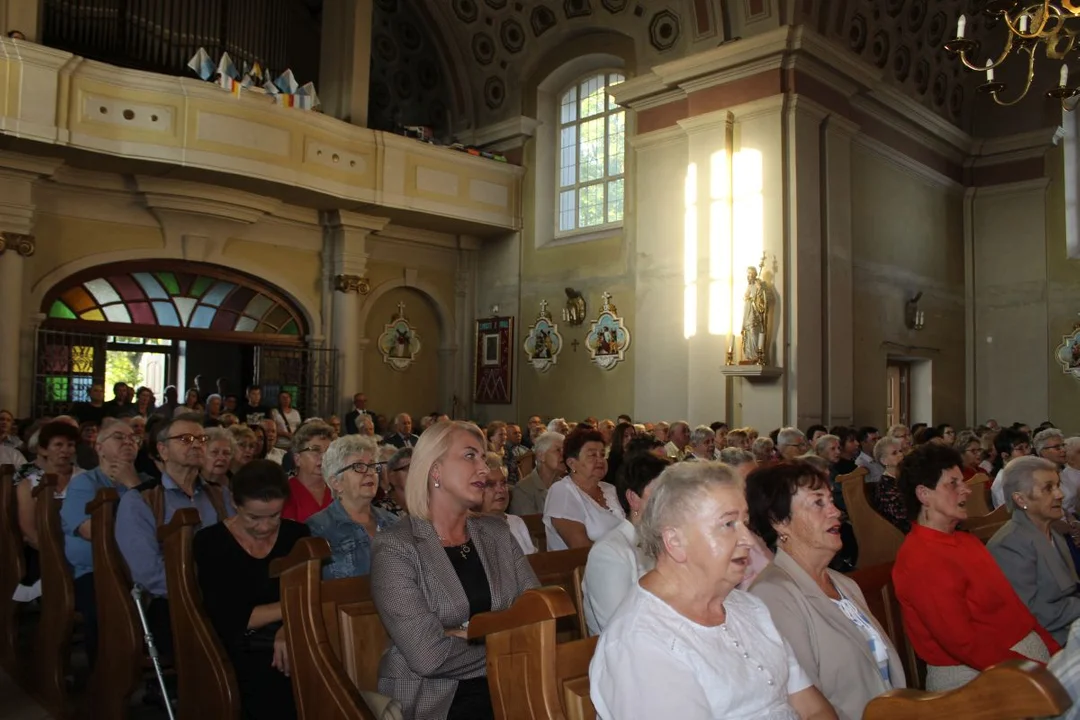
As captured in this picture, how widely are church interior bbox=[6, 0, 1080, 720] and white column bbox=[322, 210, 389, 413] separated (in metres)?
0.05

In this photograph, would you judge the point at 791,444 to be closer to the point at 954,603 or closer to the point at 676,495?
the point at 954,603

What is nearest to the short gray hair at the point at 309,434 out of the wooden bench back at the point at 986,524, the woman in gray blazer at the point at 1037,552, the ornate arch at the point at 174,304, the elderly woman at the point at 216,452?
the elderly woman at the point at 216,452

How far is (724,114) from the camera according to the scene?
11.3 meters

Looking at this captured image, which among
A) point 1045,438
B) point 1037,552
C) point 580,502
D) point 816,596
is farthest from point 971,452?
point 816,596

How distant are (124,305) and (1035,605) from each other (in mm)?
11008

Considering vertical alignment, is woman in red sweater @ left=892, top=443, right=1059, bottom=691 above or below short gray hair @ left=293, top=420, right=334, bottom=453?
below

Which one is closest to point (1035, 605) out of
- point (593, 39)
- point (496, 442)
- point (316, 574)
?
point (316, 574)

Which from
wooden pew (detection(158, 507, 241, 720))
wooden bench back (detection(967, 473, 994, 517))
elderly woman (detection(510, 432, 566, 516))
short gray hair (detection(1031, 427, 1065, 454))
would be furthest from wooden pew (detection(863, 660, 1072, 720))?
short gray hair (detection(1031, 427, 1065, 454))

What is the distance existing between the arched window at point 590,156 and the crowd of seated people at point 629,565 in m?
9.27

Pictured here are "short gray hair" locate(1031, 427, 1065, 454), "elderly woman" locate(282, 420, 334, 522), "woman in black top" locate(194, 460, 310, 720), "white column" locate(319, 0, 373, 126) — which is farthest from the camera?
"white column" locate(319, 0, 373, 126)

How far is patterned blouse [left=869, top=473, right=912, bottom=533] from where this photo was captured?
17.1 ft

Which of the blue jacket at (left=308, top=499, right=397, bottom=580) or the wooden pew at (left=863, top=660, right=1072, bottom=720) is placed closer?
the wooden pew at (left=863, top=660, right=1072, bottom=720)

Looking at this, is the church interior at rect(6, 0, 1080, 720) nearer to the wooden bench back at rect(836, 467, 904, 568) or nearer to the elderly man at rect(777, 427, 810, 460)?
A: the elderly man at rect(777, 427, 810, 460)

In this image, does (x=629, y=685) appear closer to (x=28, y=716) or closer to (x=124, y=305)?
→ (x=28, y=716)
